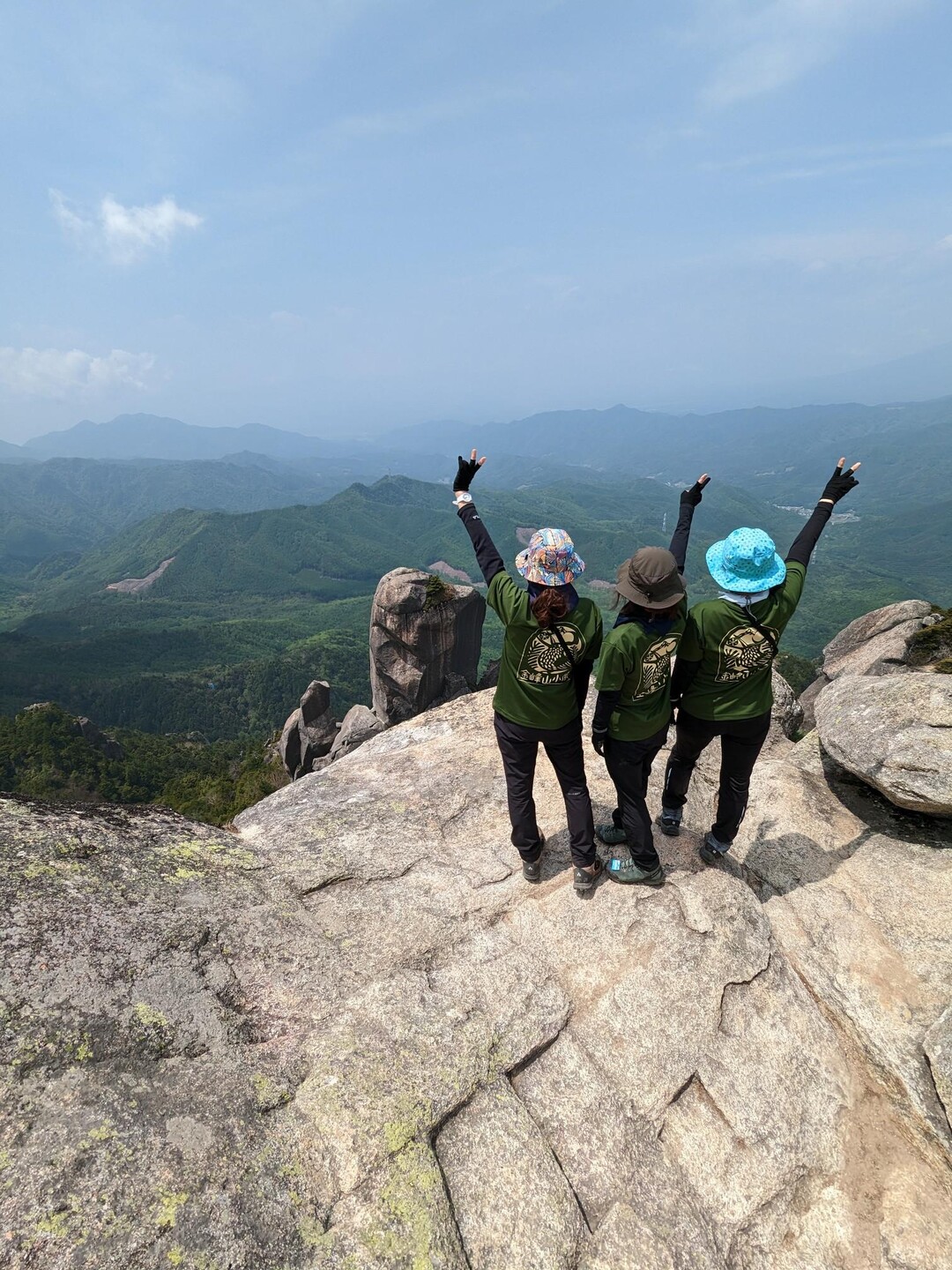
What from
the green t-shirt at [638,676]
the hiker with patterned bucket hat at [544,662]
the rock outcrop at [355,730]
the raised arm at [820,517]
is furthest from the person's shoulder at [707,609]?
the rock outcrop at [355,730]

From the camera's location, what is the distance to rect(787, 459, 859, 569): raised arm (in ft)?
22.5

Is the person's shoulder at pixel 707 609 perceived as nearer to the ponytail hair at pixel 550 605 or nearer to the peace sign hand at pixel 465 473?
the ponytail hair at pixel 550 605

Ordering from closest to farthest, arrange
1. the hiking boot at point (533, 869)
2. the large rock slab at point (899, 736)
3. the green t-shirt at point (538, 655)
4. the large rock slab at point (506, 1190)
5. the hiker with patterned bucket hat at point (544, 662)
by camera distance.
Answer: the large rock slab at point (506, 1190) → the hiker with patterned bucket hat at point (544, 662) → the green t-shirt at point (538, 655) → the hiking boot at point (533, 869) → the large rock slab at point (899, 736)

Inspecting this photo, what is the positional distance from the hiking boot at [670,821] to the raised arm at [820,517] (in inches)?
148

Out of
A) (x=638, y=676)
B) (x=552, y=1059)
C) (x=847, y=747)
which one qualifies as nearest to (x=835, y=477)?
(x=638, y=676)

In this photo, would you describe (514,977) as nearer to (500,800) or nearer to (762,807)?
(500,800)

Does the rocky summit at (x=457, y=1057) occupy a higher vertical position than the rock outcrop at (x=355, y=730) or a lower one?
higher

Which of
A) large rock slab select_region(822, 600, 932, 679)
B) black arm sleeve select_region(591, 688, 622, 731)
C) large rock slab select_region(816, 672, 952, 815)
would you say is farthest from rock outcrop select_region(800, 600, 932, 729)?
black arm sleeve select_region(591, 688, 622, 731)

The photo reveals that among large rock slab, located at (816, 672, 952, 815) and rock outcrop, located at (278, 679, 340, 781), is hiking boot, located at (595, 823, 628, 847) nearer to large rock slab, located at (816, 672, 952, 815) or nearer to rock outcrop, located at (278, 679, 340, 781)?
large rock slab, located at (816, 672, 952, 815)

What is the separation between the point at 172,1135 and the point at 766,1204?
499 centimetres

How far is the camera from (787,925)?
24.6ft

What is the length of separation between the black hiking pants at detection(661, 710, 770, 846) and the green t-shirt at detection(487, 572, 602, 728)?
5.56ft

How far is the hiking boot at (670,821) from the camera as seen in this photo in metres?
8.22

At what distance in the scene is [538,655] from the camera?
614cm
